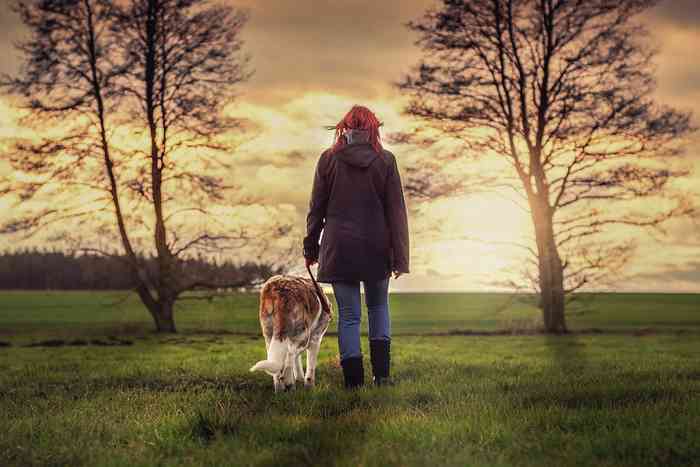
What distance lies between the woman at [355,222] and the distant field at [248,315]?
14.2 meters

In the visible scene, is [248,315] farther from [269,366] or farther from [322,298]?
[269,366]

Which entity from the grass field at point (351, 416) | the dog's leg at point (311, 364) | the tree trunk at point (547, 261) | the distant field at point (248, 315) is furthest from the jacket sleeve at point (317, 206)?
the tree trunk at point (547, 261)

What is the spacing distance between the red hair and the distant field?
569 inches

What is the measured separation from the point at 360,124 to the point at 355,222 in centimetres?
91

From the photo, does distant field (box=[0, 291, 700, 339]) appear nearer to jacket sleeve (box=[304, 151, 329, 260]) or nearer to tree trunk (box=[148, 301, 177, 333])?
tree trunk (box=[148, 301, 177, 333])

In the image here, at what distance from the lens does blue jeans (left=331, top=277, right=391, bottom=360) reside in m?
6.68

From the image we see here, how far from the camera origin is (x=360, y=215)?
6535 millimetres

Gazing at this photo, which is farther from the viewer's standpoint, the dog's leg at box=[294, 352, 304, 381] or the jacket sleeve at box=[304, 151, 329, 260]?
the dog's leg at box=[294, 352, 304, 381]

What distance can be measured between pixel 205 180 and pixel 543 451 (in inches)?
729

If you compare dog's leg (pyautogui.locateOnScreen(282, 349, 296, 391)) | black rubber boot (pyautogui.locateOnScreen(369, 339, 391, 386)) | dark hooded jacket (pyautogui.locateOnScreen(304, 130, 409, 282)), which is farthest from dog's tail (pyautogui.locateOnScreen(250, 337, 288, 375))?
black rubber boot (pyautogui.locateOnScreen(369, 339, 391, 386))

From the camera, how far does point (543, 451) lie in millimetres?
4211

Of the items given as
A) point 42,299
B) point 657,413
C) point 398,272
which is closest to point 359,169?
point 398,272

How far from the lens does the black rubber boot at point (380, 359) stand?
6875mm

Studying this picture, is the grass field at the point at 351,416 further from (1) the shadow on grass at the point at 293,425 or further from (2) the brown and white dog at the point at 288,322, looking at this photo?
(2) the brown and white dog at the point at 288,322
